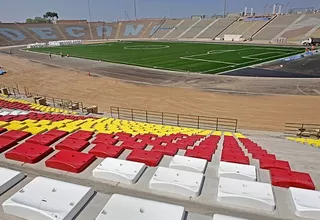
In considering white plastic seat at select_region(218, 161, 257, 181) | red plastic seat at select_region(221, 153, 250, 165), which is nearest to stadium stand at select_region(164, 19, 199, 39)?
red plastic seat at select_region(221, 153, 250, 165)

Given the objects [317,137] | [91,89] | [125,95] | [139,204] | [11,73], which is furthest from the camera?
[11,73]

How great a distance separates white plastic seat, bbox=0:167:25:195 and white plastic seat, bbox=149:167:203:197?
314 centimetres

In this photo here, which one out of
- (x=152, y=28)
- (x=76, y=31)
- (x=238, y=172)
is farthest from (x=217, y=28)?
(x=238, y=172)

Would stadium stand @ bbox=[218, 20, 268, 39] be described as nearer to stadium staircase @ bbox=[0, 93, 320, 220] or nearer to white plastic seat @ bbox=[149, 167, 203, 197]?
stadium staircase @ bbox=[0, 93, 320, 220]

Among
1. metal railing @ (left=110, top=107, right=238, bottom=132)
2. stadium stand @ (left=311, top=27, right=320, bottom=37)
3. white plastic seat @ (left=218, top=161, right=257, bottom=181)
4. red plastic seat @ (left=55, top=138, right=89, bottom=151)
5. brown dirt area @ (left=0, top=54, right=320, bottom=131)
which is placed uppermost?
stadium stand @ (left=311, top=27, right=320, bottom=37)

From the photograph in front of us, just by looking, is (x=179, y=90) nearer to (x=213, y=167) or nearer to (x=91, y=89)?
(x=91, y=89)

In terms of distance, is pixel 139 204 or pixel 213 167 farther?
pixel 213 167

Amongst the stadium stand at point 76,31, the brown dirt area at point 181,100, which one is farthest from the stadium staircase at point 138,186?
the stadium stand at point 76,31

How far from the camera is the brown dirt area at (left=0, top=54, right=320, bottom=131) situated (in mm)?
22047

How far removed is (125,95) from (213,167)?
23869 millimetres

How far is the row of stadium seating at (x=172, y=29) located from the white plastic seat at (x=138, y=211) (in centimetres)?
9462

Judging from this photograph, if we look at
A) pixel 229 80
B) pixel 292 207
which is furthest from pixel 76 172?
pixel 229 80

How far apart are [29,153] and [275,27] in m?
108

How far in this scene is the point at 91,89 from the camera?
3259 centimetres
